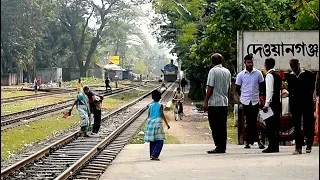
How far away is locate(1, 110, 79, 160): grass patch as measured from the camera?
14.9 metres

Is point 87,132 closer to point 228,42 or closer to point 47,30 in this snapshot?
point 228,42

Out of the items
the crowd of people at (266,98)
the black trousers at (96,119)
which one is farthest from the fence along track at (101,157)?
the crowd of people at (266,98)

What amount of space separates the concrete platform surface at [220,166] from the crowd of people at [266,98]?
353mm

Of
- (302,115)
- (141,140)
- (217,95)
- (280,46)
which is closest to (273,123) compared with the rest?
(302,115)

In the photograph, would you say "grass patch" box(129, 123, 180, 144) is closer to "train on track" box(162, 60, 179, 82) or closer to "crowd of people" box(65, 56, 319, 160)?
"crowd of people" box(65, 56, 319, 160)

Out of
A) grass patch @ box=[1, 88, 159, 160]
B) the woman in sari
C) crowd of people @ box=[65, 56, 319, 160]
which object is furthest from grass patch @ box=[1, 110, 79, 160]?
crowd of people @ box=[65, 56, 319, 160]

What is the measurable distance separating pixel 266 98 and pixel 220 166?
154 cm

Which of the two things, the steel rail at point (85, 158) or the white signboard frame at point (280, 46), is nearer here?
the steel rail at point (85, 158)

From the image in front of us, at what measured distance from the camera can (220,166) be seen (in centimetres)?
874

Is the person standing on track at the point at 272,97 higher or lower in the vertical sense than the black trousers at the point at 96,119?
higher

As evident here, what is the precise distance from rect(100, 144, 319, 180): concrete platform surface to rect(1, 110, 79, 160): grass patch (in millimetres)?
4223

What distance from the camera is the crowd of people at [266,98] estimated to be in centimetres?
913

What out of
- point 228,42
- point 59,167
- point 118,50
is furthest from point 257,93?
point 118,50

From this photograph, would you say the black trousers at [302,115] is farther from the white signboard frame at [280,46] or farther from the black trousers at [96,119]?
the black trousers at [96,119]
